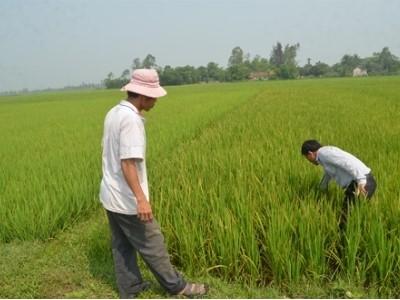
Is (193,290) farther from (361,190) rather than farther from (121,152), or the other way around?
(361,190)

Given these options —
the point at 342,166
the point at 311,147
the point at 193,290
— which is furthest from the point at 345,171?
the point at 193,290

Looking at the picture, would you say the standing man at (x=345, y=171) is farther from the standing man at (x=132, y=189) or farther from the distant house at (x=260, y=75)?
the distant house at (x=260, y=75)

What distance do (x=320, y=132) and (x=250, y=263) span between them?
16.1ft

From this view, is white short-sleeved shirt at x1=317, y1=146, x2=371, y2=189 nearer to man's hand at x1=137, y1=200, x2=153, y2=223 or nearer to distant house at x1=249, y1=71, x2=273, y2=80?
man's hand at x1=137, y1=200, x2=153, y2=223

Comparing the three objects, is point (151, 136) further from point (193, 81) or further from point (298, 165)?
point (193, 81)

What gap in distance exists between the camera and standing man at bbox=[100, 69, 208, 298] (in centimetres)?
239

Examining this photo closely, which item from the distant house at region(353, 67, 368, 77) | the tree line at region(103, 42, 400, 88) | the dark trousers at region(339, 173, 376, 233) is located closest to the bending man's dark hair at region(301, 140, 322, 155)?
the dark trousers at region(339, 173, 376, 233)

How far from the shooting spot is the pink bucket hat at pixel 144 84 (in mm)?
2453

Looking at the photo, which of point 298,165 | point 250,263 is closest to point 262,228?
point 250,263

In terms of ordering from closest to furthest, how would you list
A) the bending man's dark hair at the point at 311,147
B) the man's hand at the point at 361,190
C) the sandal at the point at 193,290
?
1. the sandal at the point at 193,290
2. the man's hand at the point at 361,190
3. the bending man's dark hair at the point at 311,147

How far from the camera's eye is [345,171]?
3.15 meters

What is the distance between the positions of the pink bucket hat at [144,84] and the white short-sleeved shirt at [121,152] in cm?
10

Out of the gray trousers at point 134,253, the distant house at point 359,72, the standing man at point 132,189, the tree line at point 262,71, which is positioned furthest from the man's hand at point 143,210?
the distant house at point 359,72

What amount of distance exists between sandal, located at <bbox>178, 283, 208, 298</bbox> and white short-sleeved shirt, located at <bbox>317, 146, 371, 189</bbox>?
1408mm
